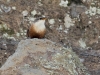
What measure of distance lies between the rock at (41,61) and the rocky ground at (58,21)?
1.01 m

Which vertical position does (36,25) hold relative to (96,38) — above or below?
above

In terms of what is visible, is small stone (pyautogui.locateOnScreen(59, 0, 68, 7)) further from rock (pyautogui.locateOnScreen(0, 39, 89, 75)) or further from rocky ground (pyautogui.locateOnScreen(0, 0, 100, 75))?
rock (pyautogui.locateOnScreen(0, 39, 89, 75))

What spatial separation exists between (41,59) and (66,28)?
4.46 feet

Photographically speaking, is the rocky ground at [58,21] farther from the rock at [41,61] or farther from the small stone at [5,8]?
the rock at [41,61]

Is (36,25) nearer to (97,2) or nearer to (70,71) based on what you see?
(70,71)

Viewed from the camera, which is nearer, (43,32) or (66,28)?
(43,32)

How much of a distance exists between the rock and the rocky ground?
1010 mm

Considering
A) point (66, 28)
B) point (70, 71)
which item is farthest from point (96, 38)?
point (70, 71)

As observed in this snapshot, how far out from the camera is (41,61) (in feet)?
9.91

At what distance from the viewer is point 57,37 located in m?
4.32

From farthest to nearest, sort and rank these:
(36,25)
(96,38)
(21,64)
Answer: (96,38), (36,25), (21,64)

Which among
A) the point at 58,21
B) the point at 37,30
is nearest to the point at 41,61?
the point at 37,30

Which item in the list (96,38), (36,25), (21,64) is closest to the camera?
(21,64)

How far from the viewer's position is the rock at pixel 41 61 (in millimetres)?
2934
